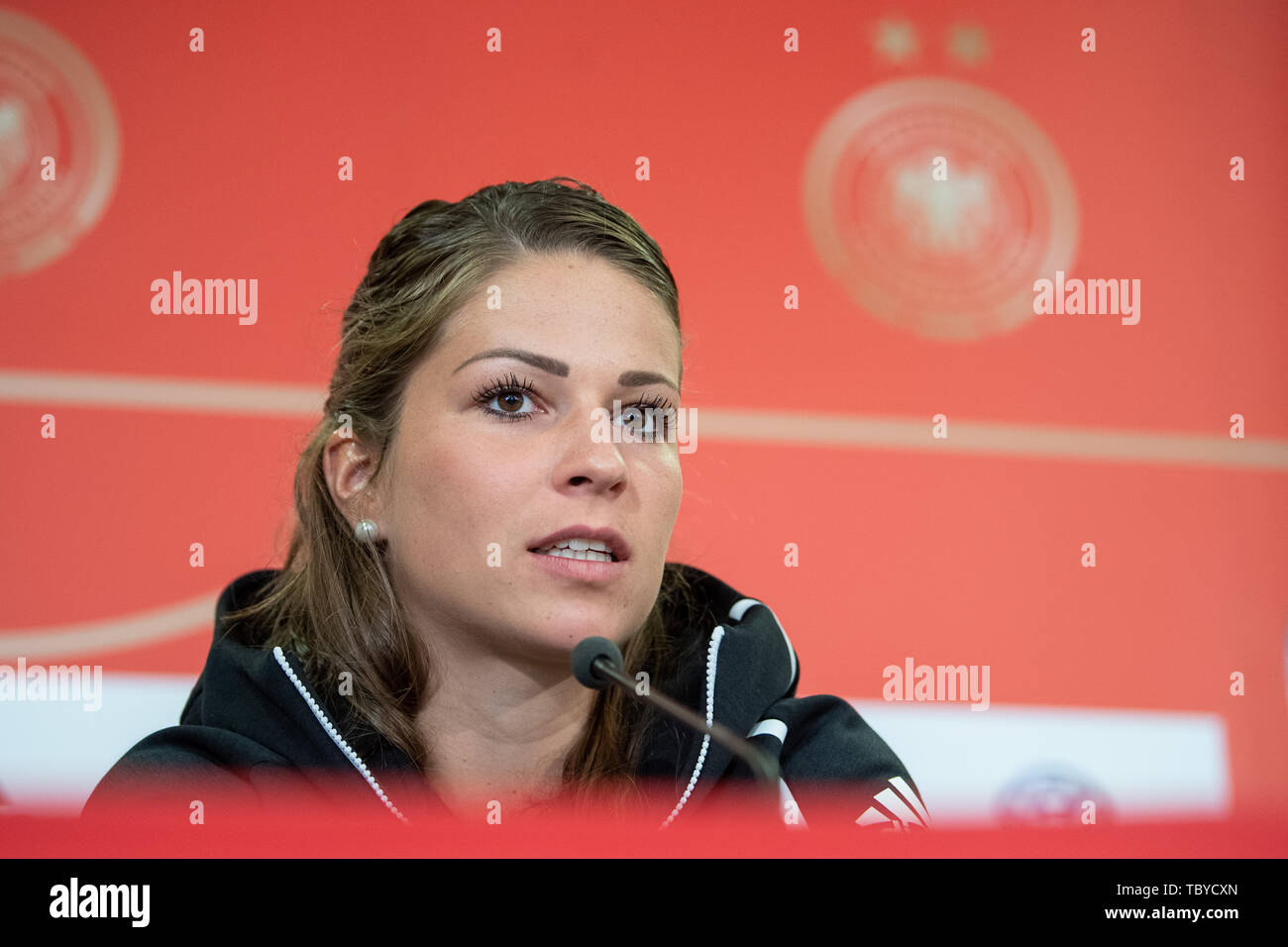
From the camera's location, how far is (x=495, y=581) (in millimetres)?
1438

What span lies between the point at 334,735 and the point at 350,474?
1.14ft

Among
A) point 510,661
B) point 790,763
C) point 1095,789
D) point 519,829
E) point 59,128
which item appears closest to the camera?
point 519,829

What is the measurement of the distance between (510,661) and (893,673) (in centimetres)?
85

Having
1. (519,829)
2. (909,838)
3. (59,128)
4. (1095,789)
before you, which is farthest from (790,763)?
(59,128)

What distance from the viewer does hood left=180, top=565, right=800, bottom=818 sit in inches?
57.9

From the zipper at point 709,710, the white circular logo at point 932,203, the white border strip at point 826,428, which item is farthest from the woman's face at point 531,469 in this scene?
the white circular logo at point 932,203

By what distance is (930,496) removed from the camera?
7.27 ft

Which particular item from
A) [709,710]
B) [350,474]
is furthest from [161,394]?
[709,710]

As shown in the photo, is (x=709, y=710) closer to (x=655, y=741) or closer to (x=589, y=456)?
(x=655, y=741)

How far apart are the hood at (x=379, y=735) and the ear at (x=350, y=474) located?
20 centimetres

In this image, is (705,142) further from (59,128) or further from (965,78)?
(59,128)

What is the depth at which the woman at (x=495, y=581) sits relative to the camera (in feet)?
4.73

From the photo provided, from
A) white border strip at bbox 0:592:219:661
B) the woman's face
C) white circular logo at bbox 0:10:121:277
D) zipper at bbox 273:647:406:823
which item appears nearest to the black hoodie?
zipper at bbox 273:647:406:823

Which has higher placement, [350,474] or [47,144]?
[47,144]
